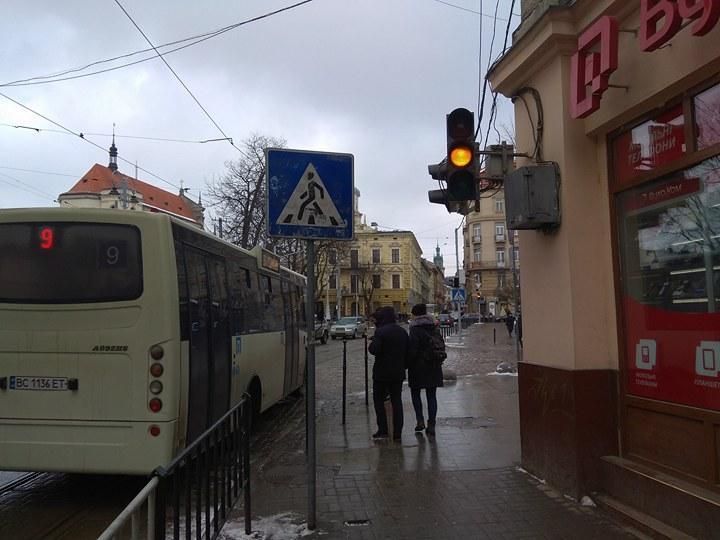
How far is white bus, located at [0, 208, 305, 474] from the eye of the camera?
17.8 feet

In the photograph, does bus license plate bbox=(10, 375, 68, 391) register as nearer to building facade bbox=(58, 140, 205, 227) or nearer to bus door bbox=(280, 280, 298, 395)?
bus door bbox=(280, 280, 298, 395)

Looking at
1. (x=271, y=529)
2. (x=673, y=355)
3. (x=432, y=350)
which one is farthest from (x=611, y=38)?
(x=432, y=350)

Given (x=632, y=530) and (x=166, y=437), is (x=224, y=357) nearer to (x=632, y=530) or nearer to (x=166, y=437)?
(x=166, y=437)

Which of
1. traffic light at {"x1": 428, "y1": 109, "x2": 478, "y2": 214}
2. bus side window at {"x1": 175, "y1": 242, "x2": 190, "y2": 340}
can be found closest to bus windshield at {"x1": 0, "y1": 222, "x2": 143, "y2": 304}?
bus side window at {"x1": 175, "y1": 242, "x2": 190, "y2": 340}

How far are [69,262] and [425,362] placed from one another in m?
4.80

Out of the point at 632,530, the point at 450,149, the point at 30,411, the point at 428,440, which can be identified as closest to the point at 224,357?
the point at 30,411

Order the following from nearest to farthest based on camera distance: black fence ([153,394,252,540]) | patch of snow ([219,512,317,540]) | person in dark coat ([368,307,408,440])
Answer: black fence ([153,394,252,540]), patch of snow ([219,512,317,540]), person in dark coat ([368,307,408,440])

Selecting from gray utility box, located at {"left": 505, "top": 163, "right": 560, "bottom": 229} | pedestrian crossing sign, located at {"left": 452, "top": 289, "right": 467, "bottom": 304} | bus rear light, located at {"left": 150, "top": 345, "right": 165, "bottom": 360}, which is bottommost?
bus rear light, located at {"left": 150, "top": 345, "right": 165, "bottom": 360}

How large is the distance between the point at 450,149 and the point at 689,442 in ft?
10.4

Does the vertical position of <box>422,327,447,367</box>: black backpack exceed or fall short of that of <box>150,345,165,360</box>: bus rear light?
it falls short

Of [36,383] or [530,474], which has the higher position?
[36,383]

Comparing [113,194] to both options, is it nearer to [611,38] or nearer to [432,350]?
[432,350]

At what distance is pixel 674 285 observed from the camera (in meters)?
4.86

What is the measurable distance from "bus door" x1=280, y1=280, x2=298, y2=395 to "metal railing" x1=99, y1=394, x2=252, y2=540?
6574 mm
